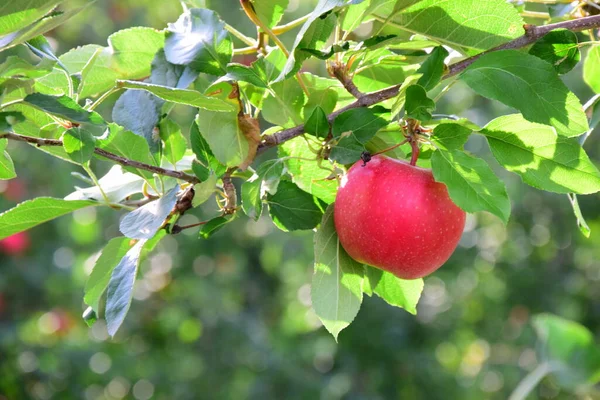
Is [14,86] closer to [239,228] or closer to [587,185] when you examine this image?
[587,185]

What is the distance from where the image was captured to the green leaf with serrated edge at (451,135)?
639mm

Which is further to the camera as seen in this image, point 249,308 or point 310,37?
point 249,308

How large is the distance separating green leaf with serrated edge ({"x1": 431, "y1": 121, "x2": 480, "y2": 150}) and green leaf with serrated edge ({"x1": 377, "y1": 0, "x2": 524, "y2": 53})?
0.25ft

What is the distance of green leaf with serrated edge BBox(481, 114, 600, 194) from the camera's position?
0.65 meters

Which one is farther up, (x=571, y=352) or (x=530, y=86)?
(x=530, y=86)

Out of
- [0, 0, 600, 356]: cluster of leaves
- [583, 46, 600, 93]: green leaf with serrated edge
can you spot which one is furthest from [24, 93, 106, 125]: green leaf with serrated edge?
[583, 46, 600, 93]: green leaf with serrated edge

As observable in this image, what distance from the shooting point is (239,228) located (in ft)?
12.3

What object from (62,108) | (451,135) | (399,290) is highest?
(62,108)

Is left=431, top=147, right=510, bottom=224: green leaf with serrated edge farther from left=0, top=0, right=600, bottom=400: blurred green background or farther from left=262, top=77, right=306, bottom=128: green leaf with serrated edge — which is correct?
left=0, top=0, right=600, bottom=400: blurred green background

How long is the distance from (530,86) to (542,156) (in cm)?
7

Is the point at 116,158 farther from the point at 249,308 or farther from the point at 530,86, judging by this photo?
the point at 249,308

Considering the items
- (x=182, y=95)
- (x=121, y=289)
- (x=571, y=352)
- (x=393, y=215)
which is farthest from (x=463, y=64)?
(x=571, y=352)

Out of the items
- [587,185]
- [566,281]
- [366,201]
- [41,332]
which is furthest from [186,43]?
[566,281]

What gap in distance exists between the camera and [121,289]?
2.20 feet
